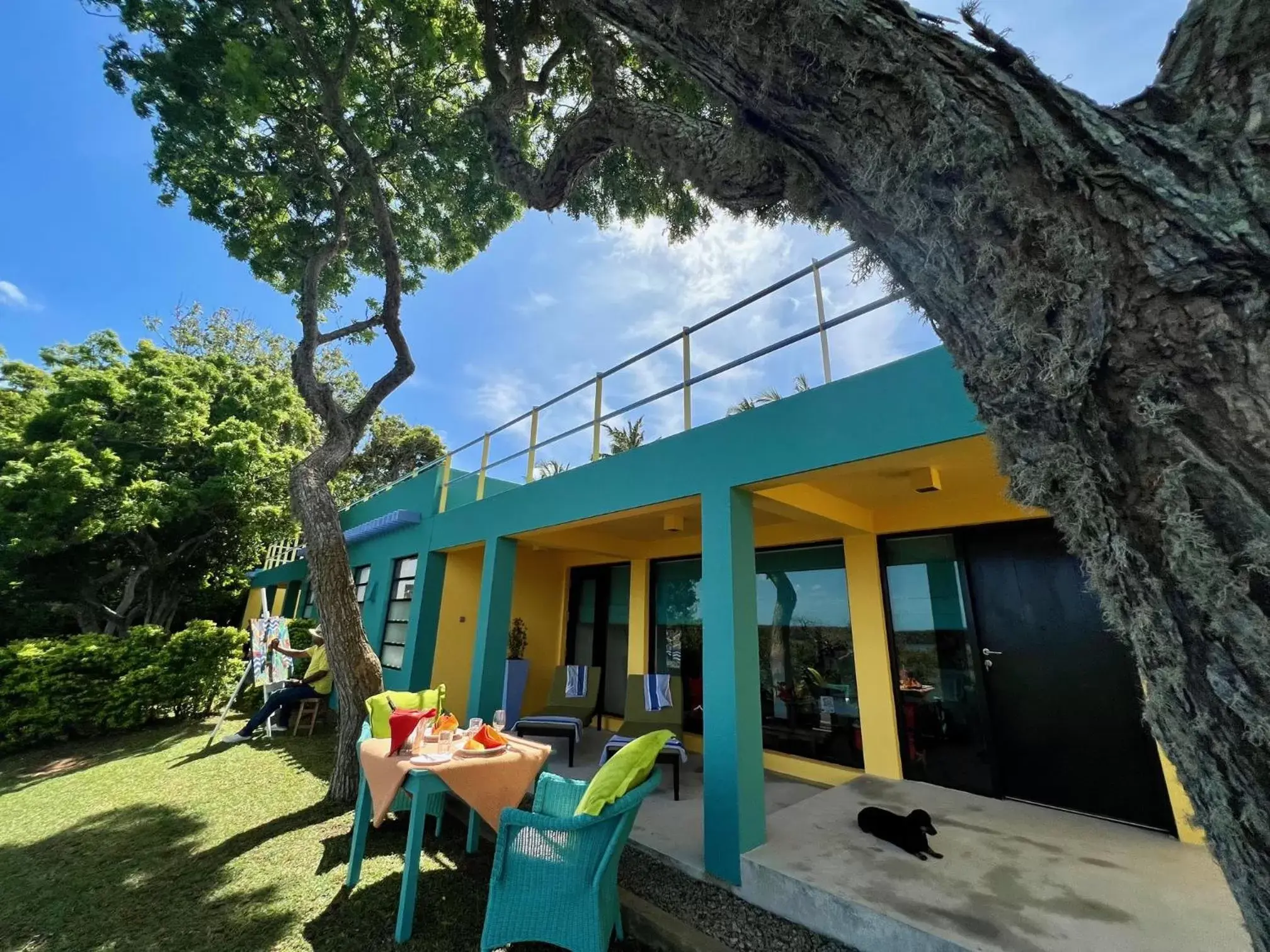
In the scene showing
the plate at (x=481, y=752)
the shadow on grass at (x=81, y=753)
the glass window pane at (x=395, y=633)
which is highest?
the glass window pane at (x=395, y=633)

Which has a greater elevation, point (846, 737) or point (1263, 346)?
point (1263, 346)

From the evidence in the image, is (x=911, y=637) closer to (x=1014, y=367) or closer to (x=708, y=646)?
(x=708, y=646)

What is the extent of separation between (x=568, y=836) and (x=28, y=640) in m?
10.1

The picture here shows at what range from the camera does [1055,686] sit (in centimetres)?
424

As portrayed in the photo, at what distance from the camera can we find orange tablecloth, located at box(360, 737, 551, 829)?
338 cm

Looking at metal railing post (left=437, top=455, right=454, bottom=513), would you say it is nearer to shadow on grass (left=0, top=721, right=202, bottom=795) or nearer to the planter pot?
the planter pot

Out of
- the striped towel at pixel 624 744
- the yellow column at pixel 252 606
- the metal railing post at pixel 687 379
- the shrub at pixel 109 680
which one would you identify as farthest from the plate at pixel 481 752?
the yellow column at pixel 252 606

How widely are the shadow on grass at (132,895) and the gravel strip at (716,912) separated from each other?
2.20 metres

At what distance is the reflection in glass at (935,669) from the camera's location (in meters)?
4.60

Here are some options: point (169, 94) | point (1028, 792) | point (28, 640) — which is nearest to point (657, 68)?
point (169, 94)

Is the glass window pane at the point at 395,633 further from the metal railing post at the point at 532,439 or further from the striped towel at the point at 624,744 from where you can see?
the striped towel at the point at 624,744

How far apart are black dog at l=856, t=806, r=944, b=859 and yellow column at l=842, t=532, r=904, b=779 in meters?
1.35

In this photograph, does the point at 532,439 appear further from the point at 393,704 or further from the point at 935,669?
the point at 935,669

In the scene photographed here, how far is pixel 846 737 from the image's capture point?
5293 millimetres
